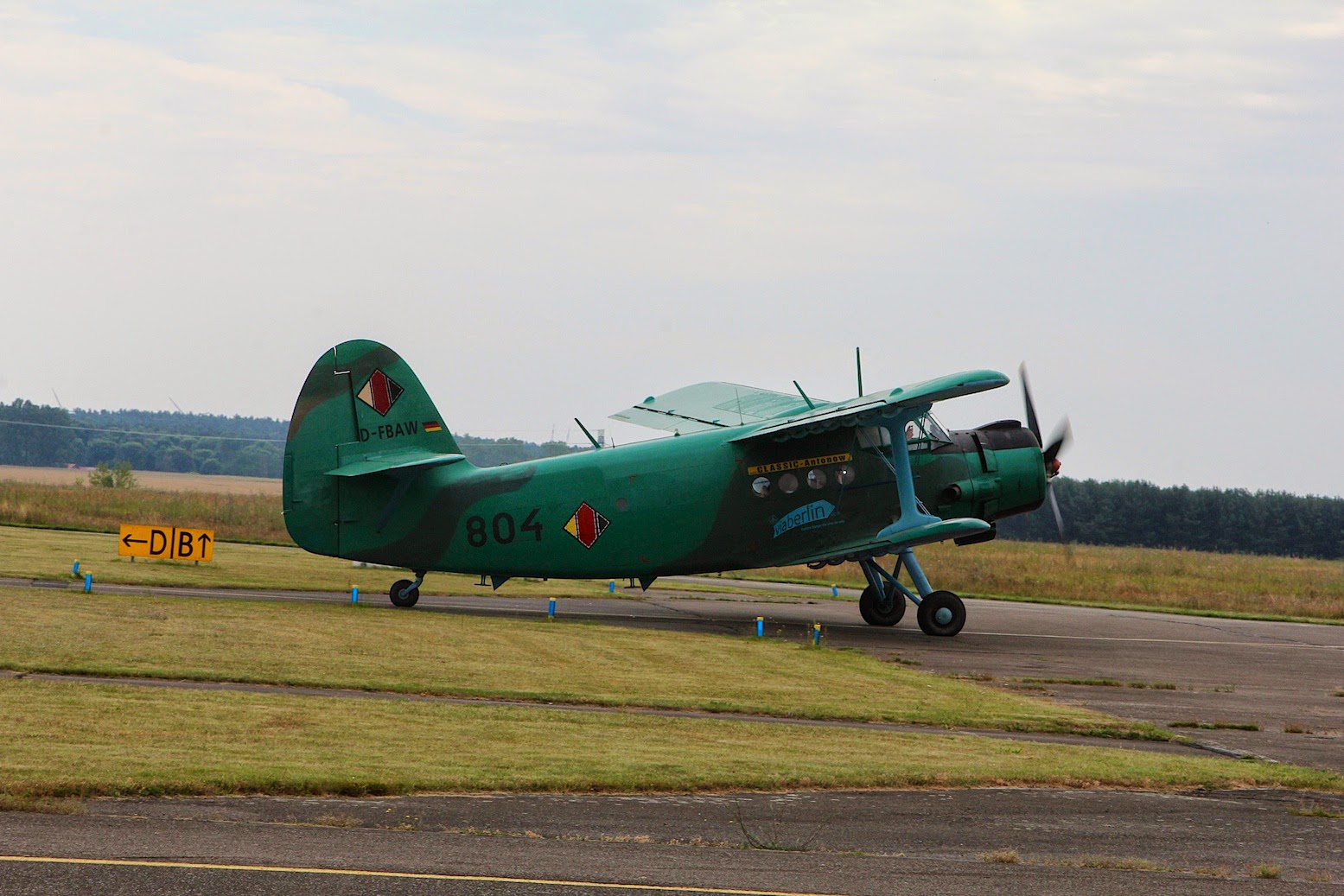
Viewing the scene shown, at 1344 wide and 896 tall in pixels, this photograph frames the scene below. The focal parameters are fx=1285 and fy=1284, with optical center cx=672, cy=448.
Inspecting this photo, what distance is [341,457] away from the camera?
23656 millimetres

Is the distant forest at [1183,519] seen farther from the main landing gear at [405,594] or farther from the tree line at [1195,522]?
the main landing gear at [405,594]

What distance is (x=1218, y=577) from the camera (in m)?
50.4

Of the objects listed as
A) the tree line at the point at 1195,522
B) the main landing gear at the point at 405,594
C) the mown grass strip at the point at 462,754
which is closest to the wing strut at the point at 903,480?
the main landing gear at the point at 405,594

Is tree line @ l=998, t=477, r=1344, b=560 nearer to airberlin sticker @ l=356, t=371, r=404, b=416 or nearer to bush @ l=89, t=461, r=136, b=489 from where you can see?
bush @ l=89, t=461, r=136, b=489

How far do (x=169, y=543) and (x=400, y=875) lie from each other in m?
27.0

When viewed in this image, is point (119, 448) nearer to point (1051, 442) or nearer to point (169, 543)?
point (169, 543)

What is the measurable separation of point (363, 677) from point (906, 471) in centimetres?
1177

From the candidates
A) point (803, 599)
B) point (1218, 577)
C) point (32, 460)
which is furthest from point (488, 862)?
point (32, 460)

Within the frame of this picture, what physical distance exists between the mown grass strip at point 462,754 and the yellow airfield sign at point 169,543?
60.9 ft

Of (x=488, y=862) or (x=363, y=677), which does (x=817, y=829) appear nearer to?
(x=488, y=862)

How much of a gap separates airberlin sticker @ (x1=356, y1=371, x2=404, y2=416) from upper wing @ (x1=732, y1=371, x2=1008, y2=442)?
21.3 ft

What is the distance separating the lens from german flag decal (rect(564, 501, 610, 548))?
24.1 metres

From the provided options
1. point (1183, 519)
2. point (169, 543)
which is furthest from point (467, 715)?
point (1183, 519)

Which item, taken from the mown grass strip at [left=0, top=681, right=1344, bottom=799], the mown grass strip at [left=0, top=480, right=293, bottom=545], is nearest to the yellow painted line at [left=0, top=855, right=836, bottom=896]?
the mown grass strip at [left=0, top=681, right=1344, bottom=799]
